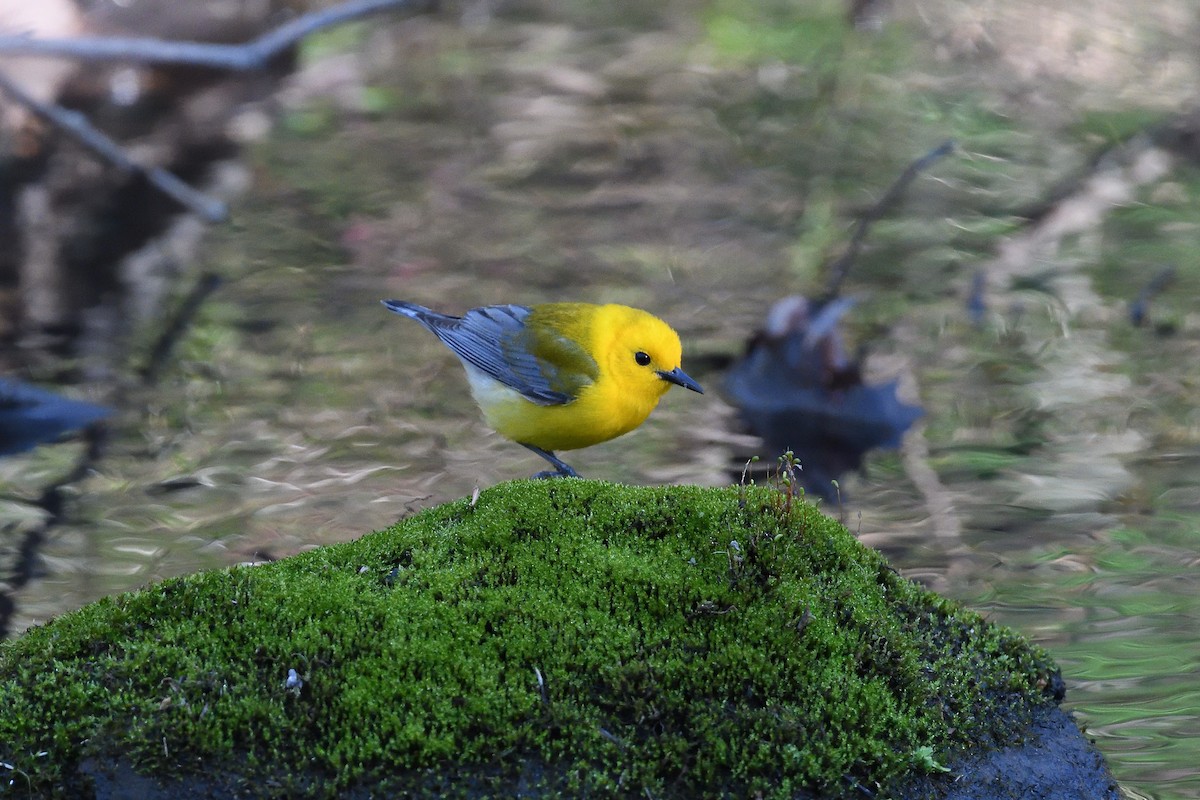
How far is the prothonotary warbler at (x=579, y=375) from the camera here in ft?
17.8

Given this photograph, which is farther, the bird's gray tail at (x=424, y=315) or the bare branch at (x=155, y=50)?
the bare branch at (x=155, y=50)

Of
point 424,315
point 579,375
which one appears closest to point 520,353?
point 579,375

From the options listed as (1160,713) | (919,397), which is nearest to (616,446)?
(919,397)

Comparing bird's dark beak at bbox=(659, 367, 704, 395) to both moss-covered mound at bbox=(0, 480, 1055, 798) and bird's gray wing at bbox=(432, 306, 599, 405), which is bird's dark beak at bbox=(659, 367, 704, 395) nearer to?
bird's gray wing at bbox=(432, 306, 599, 405)

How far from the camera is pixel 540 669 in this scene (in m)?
3.61

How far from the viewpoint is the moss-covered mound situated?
339 cm

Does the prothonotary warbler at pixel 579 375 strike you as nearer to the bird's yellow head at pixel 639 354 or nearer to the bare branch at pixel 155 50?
the bird's yellow head at pixel 639 354

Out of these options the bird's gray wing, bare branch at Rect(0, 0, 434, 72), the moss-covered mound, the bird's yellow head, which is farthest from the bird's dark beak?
bare branch at Rect(0, 0, 434, 72)

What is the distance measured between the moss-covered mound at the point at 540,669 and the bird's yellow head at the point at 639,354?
50.5 inches

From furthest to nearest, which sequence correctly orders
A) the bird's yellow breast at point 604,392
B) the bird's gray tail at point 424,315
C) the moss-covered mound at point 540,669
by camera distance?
the bird's gray tail at point 424,315
the bird's yellow breast at point 604,392
the moss-covered mound at point 540,669

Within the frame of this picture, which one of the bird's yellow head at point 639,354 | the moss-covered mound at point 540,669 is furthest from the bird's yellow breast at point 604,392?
the moss-covered mound at point 540,669

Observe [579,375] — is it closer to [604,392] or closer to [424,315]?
[604,392]

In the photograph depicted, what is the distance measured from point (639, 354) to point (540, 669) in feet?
6.85

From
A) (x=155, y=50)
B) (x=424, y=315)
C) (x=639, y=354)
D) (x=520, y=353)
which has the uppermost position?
(x=155, y=50)
